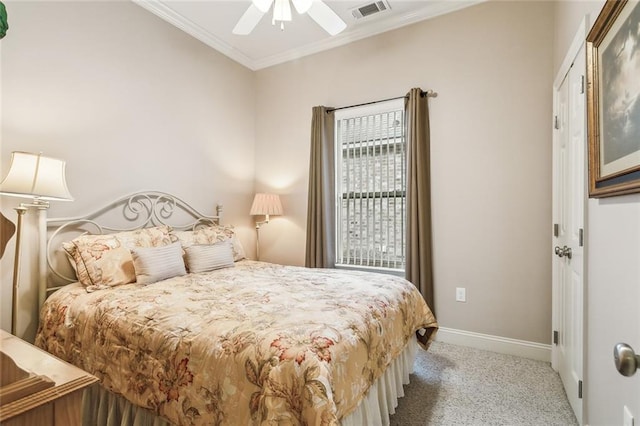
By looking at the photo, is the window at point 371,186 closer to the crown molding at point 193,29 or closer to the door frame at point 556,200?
the door frame at point 556,200

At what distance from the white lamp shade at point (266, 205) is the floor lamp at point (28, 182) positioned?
188 cm

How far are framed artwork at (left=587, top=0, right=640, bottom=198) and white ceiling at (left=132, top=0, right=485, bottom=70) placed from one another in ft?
6.67

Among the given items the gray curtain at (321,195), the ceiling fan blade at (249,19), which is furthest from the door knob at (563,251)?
the ceiling fan blade at (249,19)

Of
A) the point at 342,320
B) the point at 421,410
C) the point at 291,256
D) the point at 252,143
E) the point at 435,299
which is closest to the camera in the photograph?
the point at 342,320

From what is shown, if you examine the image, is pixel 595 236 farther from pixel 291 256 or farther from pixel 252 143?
pixel 252 143

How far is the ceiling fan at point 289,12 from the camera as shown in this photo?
204cm

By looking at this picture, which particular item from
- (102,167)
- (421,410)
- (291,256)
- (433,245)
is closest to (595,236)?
(421,410)

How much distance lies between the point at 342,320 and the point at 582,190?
150cm

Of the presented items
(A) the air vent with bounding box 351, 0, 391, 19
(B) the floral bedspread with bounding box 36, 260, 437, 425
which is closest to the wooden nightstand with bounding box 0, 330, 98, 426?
(B) the floral bedspread with bounding box 36, 260, 437, 425

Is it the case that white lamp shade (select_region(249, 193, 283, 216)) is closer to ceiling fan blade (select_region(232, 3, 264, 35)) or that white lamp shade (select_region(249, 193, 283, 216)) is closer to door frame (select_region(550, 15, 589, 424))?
ceiling fan blade (select_region(232, 3, 264, 35))

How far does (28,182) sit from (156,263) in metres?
0.86

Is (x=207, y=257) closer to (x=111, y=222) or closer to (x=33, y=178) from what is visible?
(x=111, y=222)

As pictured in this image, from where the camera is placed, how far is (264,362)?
1127 mm

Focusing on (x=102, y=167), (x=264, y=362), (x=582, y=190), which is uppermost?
(x=102, y=167)
